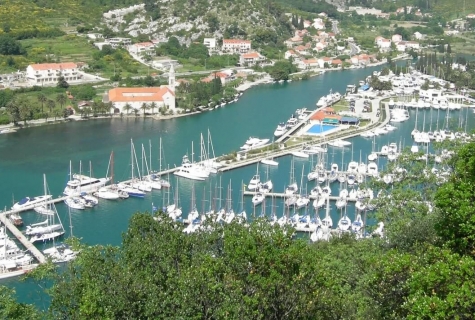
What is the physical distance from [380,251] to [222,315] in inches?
98.5

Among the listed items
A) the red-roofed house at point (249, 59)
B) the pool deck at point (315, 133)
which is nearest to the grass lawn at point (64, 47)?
the red-roofed house at point (249, 59)

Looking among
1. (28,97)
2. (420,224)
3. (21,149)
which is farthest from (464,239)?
(28,97)

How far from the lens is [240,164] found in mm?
19078

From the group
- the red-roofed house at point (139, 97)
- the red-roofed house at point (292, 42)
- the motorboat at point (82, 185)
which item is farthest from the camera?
the red-roofed house at point (292, 42)

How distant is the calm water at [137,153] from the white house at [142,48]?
8993 mm

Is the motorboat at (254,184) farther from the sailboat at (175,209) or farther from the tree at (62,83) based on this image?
the tree at (62,83)

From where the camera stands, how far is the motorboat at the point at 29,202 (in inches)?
617

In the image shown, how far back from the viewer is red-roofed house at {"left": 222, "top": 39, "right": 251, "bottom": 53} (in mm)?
38094

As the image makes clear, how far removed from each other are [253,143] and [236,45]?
59.7 ft

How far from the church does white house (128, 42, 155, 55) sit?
9.97 metres

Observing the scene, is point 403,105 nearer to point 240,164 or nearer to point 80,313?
point 240,164

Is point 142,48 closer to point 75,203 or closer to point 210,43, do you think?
point 210,43

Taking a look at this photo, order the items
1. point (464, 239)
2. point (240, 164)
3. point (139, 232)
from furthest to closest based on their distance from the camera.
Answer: point (240, 164)
point (139, 232)
point (464, 239)

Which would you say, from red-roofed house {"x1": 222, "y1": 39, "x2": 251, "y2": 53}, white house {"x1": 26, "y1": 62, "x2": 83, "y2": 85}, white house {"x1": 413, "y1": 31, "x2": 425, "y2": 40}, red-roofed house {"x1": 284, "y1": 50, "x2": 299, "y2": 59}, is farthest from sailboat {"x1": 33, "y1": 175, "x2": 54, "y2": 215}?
white house {"x1": 413, "y1": 31, "x2": 425, "y2": 40}
